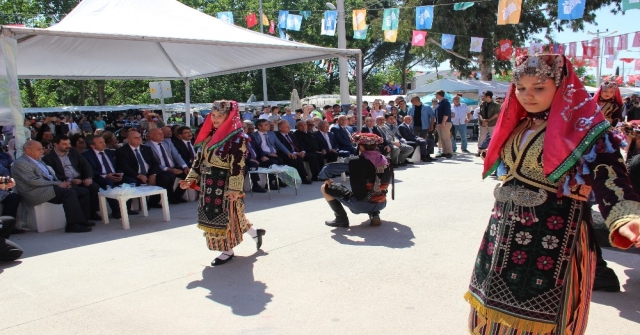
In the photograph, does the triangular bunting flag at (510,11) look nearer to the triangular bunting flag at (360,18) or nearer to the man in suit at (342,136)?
the triangular bunting flag at (360,18)

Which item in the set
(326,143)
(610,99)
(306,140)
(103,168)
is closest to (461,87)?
(326,143)

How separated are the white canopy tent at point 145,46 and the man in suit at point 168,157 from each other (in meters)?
1.61

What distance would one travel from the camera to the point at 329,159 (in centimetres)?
1110

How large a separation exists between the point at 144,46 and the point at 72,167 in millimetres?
6560

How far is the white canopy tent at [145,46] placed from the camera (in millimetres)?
8258


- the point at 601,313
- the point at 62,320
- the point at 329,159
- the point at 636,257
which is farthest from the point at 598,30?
the point at 62,320

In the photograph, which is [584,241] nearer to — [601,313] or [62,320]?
[601,313]

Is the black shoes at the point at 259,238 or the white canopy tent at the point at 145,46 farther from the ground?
the white canopy tent at the point at 145,46

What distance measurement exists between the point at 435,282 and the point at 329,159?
690 cm

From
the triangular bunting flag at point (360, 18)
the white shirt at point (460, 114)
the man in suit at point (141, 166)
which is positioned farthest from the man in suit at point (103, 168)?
the triangular bunting flag at point (360, 18)

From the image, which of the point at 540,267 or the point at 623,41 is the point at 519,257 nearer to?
the point at 540,267

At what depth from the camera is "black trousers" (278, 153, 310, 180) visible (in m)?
10.2

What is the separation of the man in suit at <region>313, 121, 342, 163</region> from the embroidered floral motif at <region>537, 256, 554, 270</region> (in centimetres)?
871

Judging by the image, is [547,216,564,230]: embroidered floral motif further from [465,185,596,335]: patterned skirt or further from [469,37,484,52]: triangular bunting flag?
[469,37,484,52]: triangular bunting flag
